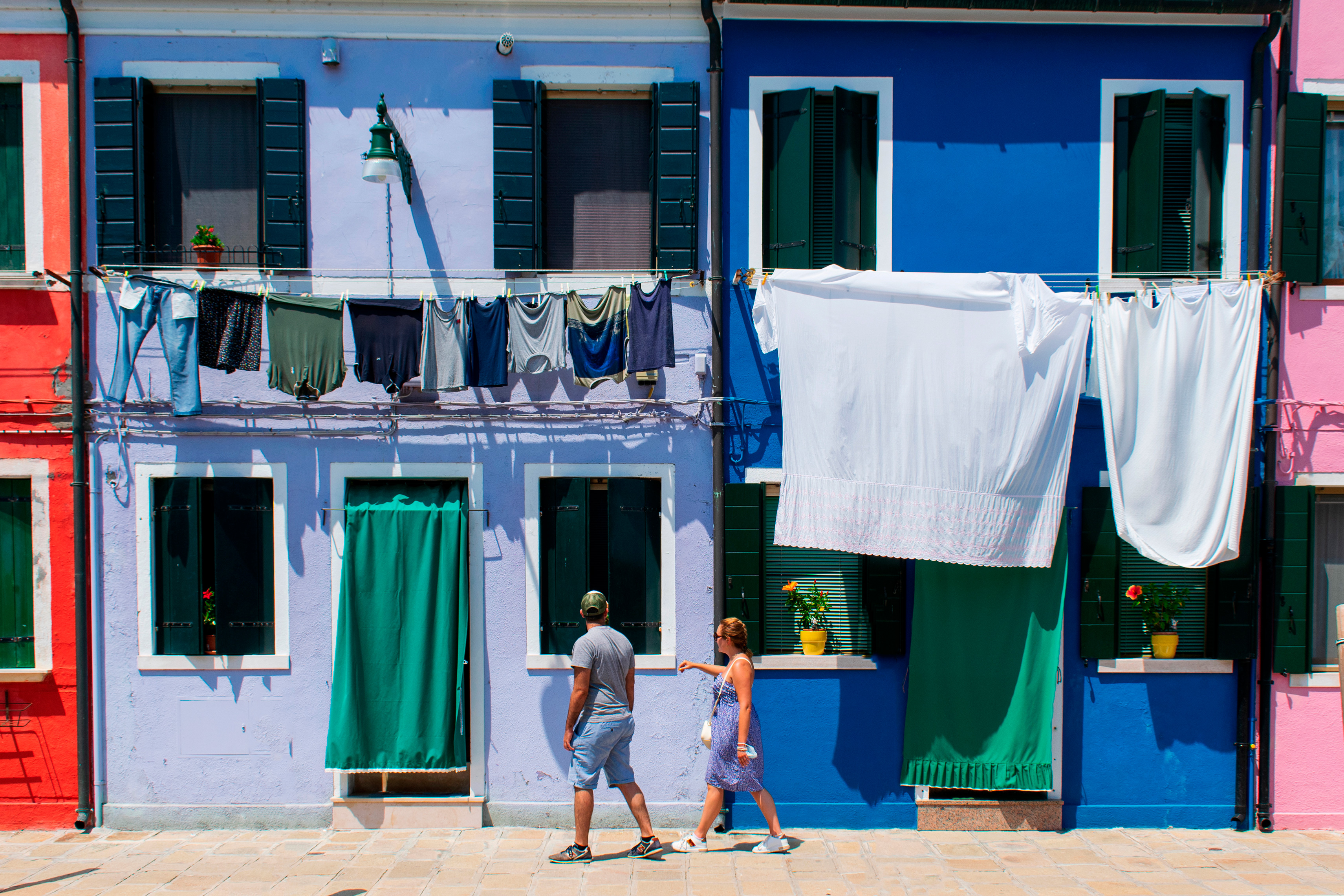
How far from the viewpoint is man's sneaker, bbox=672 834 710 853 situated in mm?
6172

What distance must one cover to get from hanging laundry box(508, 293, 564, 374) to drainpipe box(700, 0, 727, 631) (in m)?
1.22

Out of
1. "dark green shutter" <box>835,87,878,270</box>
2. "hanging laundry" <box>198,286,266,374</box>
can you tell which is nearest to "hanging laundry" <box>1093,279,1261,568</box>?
"dark green shutter" <box>835,87,878,270</box>

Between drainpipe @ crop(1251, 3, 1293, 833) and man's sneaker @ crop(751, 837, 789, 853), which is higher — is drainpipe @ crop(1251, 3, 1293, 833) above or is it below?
above

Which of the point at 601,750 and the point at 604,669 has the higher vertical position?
the point at 604,669

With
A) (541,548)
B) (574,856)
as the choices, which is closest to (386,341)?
(541,548)

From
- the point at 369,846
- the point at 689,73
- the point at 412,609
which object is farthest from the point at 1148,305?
the point at 369,846

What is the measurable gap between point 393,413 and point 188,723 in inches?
Answer: 117

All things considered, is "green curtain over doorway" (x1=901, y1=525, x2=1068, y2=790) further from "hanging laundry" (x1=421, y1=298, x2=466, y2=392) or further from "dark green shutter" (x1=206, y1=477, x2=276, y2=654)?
"dark green shutter" (x1=206, y1=477, x2=276, y2=654)

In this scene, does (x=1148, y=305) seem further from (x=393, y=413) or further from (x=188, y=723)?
→ (x=188, y=723)

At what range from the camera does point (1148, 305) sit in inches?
252

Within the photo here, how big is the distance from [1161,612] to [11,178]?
32.8 ft

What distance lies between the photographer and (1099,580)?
6754mm

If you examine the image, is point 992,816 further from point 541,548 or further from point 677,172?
point 677,172

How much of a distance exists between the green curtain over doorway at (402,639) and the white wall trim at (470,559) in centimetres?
9
